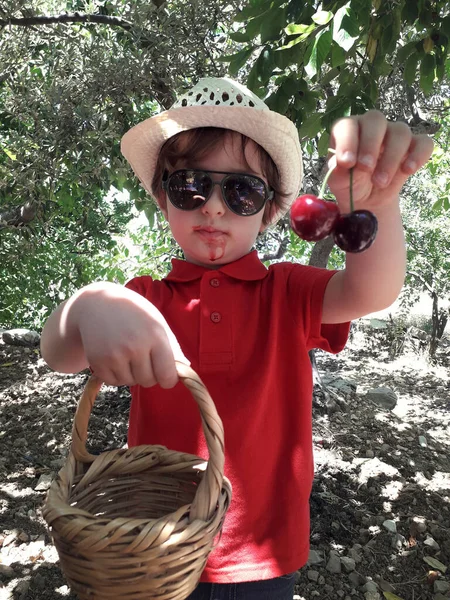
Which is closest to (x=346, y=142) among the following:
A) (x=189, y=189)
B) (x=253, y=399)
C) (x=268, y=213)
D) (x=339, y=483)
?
(x=189, y=189)

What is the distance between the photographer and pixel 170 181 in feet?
5.01

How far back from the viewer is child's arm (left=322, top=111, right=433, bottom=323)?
962 mm

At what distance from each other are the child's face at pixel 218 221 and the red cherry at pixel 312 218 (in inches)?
20.4

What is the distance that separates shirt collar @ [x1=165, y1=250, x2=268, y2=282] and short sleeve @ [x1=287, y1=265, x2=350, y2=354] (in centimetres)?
11

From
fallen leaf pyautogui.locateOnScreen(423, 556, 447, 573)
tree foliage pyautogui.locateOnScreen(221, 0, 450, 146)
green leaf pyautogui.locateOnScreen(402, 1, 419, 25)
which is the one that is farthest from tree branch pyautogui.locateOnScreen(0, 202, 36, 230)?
fallen leaf pyautogui.locateOnScreen(423, 556, 447, 573)

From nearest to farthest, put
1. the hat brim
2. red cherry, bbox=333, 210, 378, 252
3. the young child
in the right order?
1. red cherry, bbox=333, 210, 378, 252
2. the young child
3. the hat brim

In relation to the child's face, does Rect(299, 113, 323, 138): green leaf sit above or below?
above

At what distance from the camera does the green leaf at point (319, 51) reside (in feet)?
6.06

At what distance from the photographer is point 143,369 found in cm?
96

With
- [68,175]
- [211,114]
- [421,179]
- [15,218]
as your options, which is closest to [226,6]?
[68,175]

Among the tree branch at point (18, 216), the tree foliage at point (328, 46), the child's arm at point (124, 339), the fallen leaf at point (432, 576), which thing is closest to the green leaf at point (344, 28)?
the tree foliage at point (328, 46)

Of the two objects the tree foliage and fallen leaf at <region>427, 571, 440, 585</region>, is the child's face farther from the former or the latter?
fallen leaf at <region>427, 571, 440, 585</region>

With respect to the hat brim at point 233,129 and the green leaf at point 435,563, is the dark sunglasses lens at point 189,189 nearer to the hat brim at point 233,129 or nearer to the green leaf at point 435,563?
the hat brim at point 233,129

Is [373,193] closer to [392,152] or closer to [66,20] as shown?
[392,152]
